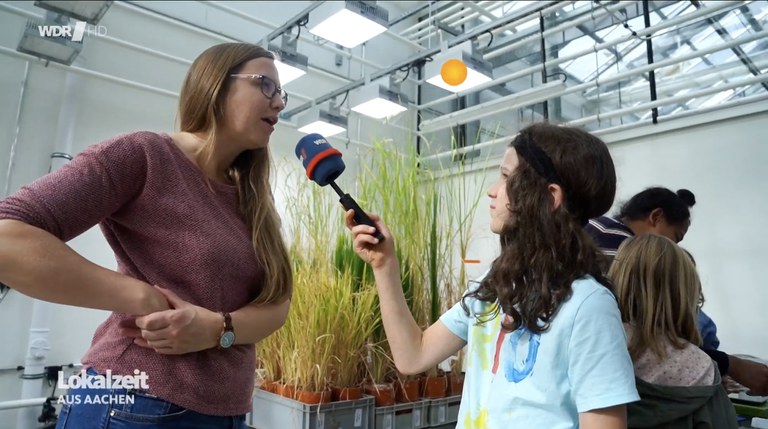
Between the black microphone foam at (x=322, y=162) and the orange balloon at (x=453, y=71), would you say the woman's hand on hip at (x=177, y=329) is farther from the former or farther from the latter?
the orange balloon at (x=453, y=71)

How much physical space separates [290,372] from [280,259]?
99 centimetres

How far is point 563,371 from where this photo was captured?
65cm

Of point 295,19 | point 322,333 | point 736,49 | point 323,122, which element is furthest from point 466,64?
point 736,49

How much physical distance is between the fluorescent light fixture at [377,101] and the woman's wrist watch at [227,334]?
8.34 feet

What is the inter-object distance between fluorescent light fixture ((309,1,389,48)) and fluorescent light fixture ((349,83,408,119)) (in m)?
0.57

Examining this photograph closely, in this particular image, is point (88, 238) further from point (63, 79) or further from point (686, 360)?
point (686, 360)

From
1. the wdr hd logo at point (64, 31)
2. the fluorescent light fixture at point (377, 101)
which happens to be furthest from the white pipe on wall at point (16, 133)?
the fluorescent light fixture at point (377, 101)

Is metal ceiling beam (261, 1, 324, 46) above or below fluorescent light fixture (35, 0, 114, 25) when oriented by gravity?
above

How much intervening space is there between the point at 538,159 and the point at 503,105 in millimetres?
3391

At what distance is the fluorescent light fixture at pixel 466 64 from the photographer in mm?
2791

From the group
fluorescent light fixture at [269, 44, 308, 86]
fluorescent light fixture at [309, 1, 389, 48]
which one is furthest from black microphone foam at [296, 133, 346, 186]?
fluorescent light fixture at [269, 44, 308, 86]

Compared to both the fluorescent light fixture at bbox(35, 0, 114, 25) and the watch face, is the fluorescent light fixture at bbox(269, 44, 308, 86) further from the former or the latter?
the watch face

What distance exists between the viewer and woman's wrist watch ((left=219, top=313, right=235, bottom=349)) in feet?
2.43

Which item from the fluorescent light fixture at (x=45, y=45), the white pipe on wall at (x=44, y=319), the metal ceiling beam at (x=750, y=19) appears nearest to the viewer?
the fluorescent light fixture at (x=45, y=45)
